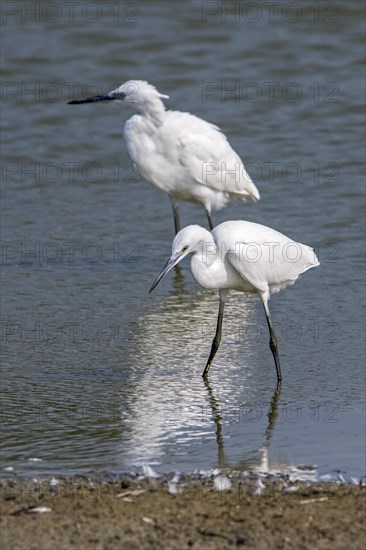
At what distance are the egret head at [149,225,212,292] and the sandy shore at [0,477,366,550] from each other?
180cm

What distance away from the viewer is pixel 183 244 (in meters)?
7.04

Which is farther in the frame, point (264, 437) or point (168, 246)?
point (168, 246)

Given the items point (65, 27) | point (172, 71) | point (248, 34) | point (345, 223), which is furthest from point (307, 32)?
point (345, 223)

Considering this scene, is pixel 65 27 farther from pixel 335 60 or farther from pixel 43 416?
pixel 43 416

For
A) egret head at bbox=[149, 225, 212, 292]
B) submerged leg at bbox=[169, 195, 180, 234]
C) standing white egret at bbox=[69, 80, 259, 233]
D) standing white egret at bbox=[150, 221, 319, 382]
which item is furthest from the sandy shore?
standing white egret at bbox=[69, 80, 259, 233]

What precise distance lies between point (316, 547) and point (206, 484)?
0.92 meters

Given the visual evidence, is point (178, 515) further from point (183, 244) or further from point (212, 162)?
point (212, 162)

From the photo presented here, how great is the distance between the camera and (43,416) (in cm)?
682

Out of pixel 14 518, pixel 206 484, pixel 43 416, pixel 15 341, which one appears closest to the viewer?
pixel 14 518

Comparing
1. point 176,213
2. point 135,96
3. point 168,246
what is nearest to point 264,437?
point 168,246

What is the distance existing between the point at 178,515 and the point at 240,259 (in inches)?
109

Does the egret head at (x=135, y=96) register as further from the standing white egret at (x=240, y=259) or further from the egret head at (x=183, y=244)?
the egret head at (x=183, y=244)

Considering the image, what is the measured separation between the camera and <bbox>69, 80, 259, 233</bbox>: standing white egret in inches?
425

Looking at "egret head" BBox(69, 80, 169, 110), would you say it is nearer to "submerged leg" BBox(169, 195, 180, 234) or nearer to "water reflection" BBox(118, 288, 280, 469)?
"submerged leg" BBox(169, 195, 180, 234)
